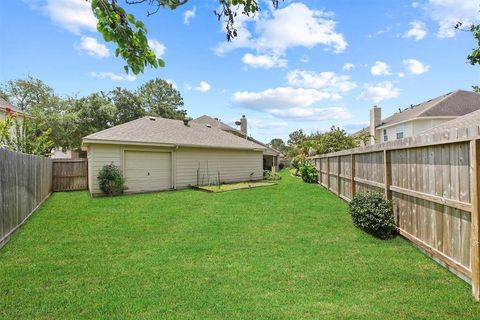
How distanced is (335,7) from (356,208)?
13.2 feet

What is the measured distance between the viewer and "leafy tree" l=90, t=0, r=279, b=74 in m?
2.32

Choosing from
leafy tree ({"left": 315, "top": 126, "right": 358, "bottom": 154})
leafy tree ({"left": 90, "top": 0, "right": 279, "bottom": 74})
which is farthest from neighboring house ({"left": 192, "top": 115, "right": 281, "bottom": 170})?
leafy tree ({"left": 90, "top": 0, "right": 279, "bottom": 74})

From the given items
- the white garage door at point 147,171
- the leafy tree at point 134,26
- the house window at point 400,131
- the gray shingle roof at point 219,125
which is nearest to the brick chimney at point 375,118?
the house window at point 400,131

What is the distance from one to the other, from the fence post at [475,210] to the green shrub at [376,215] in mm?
2323

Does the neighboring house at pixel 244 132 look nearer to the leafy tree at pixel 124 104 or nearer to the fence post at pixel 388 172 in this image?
the leafy tree at pixel 124 104

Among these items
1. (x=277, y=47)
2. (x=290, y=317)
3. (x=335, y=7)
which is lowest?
(x=290, y=317)

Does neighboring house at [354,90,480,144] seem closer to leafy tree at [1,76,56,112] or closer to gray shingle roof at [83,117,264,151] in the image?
gray shingle roof at [83,117,264,151]

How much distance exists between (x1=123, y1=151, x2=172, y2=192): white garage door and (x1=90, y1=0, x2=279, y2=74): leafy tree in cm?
1200

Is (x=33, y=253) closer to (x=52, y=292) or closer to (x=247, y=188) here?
(x=52, y=292)

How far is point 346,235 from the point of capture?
5.89 meters

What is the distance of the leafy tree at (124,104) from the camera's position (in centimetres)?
4059

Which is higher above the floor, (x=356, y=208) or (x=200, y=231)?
(x=356, y=208)

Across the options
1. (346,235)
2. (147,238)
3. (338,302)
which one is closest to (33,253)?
(147,238)

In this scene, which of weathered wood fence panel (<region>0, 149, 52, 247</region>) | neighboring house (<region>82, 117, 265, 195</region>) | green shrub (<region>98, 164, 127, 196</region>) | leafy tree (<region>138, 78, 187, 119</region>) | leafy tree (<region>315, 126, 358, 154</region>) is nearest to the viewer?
weathered wood fence panel (<region>0, 149, 52, 247</region>)
